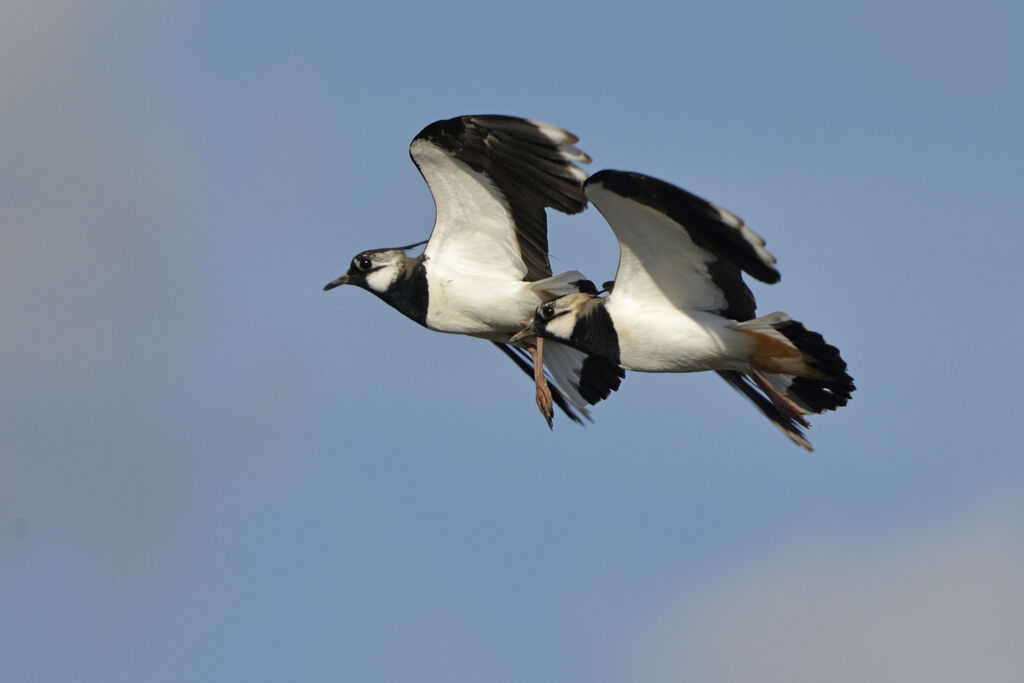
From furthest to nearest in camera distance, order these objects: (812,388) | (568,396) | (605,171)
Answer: (568,396)
(812,388)
(605,171)

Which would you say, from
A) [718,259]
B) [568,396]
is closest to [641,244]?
[718,259]

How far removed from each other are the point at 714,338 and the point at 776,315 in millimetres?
723

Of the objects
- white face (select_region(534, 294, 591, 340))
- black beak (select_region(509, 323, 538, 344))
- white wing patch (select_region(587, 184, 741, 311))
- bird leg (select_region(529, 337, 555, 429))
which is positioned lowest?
bird leg (select_region(529, 337, 555, 429))

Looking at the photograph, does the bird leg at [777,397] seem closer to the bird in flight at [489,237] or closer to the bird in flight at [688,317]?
the bird in flight at [688,317]

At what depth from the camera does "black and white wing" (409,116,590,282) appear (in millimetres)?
16547

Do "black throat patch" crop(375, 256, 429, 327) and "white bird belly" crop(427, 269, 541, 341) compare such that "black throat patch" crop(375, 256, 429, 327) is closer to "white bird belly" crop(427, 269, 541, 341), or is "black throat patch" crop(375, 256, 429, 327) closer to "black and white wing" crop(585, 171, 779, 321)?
"white bird belly" crop(427, 269, 541, 341)

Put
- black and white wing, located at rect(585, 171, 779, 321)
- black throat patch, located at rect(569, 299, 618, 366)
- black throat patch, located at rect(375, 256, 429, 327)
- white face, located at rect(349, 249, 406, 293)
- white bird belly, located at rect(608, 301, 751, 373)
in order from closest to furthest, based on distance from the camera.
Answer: black and white wing, located at rect(585, 171, 779, 321)
white bird belly, located at rect(608, 301, 751, 373)
black throat patch, located at rect(569, 299, 618, 366)
black throat patch, located at rect(375, 256, 429, 327)
white face, located at rect(349, 249, 406, 293)

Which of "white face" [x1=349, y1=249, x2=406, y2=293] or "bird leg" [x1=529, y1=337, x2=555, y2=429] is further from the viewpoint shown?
"white face" [x1=349, y1=249, x2=406, y2=293]

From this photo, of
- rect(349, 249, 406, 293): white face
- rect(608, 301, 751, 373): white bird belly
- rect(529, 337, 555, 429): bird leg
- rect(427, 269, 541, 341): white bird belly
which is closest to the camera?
rect(608, 301, 751, 373): white bird belly

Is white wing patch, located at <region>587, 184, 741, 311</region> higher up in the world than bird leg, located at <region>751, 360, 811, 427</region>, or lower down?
higher up

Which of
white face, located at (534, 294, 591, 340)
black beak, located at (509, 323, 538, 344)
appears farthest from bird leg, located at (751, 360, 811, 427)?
black beak, located at (509, 323, 538, 344)

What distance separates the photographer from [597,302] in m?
16.3

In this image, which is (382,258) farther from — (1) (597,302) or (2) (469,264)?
(1) (597,302)

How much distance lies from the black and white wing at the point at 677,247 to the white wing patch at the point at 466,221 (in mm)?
1723
